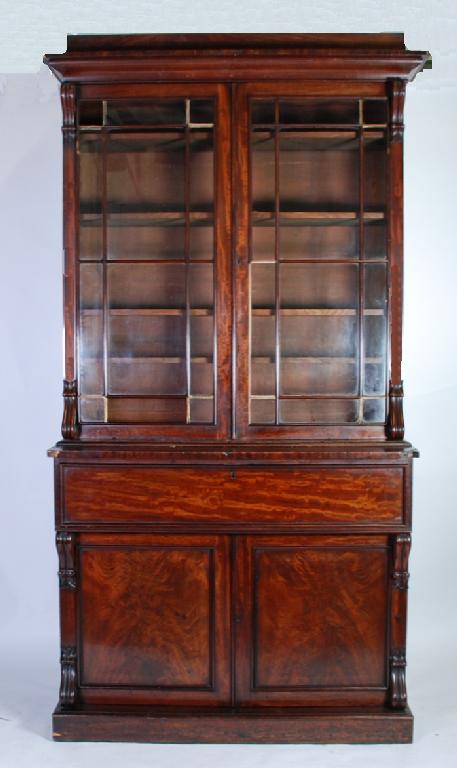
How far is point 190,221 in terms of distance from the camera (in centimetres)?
267

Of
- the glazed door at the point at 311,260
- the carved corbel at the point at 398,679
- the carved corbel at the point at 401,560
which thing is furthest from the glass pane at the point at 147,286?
the carved corbel at the point at 398,679

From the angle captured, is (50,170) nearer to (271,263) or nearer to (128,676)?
(271,263)

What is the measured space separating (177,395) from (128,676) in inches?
37.0

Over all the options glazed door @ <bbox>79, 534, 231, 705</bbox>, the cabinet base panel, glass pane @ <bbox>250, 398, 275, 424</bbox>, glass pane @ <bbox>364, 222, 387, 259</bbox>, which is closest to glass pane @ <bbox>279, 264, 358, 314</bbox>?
glass pane @ <bbox>364, 222, 387, 259</bbox>

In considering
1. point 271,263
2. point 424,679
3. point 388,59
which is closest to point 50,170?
point 271,263

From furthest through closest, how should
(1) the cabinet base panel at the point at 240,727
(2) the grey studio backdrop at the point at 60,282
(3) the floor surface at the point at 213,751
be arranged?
(2) the grey studio backdrop at the point at 60,282 → (1) the cabinet base panel at the point at 240,727 → (3) the floor surface at the point at 213,751

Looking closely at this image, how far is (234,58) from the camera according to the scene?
2.54m

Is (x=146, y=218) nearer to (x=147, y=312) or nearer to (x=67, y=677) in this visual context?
(x=147, y=312)

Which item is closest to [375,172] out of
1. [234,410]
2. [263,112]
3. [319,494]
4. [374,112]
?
[374,112]

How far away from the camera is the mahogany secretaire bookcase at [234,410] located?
8.48ft

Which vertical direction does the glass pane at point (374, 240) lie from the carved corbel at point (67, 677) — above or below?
above

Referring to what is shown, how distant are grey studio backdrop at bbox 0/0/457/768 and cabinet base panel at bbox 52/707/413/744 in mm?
567

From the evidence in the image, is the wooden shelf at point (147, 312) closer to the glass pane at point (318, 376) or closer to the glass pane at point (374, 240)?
the glass pane at point (318, 376)

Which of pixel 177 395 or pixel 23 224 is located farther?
pixel 23 224
